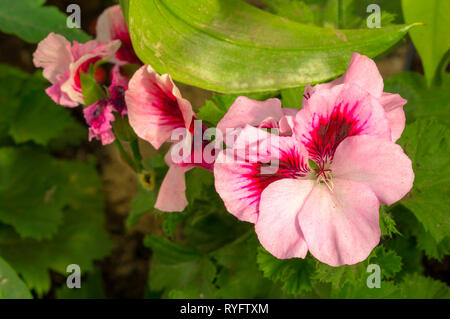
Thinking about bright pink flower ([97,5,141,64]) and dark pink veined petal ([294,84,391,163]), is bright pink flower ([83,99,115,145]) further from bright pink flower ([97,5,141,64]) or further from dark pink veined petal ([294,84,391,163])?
dark pink veined petal ([294,84,391,163])

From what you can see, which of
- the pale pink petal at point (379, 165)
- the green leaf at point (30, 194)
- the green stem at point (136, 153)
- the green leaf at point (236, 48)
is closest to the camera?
the pale pink petal at point (379, 165)

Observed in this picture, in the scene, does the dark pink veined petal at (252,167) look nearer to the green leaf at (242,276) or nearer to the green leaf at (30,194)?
the green leaf at (242,276)

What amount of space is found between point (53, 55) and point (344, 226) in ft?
1.32

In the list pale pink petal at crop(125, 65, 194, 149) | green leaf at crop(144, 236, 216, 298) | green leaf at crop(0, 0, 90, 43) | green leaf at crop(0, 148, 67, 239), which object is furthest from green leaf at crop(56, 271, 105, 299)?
pale pink petal at crop(125, 65, 194, 149)

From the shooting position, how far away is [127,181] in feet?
4.30

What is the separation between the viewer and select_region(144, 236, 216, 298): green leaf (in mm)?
811

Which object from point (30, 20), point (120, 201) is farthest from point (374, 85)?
point (120, 201)

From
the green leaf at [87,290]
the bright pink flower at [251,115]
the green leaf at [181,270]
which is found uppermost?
the bright pink flower at [251,115]

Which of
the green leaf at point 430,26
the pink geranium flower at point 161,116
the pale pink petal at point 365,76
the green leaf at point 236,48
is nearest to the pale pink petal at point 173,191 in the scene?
the pink geranium flower at point 161,116

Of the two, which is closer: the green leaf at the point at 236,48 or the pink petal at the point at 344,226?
the pink petal at the point at 344,226

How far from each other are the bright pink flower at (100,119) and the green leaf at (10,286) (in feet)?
0.95

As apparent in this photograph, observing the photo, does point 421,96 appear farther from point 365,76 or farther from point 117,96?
point 117,96

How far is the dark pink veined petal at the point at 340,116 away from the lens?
466 millimetres

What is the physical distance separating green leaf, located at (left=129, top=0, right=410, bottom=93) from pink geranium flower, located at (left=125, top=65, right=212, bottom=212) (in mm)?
37
